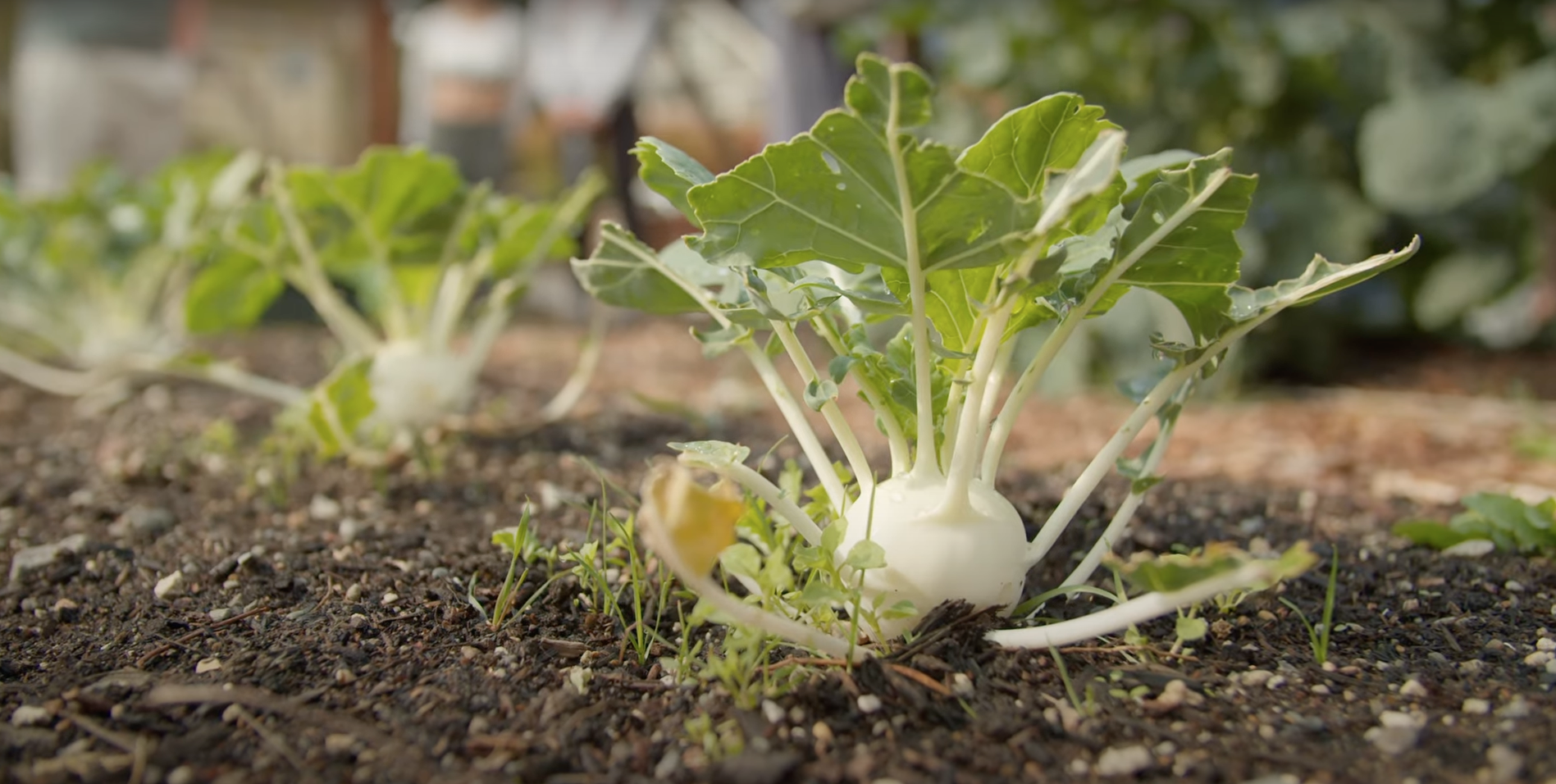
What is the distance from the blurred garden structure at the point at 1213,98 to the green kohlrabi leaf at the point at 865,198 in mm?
1286

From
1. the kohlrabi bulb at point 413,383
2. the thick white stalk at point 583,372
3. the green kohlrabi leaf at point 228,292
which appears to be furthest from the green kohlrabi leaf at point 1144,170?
the green kohlrabi leaf at point 228,292

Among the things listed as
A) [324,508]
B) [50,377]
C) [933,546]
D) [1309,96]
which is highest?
[1309,96]

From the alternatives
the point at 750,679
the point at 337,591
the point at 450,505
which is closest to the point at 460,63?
the point at 450,505

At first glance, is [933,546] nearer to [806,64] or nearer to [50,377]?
[50,377]

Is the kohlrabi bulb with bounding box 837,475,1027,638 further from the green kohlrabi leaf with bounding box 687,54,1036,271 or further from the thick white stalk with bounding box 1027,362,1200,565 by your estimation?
the green kohlrabi leaf with bounding box 687,54,1036,271

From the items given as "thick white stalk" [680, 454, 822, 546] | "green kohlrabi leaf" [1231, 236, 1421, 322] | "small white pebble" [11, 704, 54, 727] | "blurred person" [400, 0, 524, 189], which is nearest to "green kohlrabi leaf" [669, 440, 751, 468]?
"thick white stalk" [680, 454, 822, 546]

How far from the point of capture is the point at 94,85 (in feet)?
A: 16.8

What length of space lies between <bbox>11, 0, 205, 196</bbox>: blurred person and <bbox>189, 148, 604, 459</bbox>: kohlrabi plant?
3.24 metres

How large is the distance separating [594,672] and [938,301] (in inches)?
22.3

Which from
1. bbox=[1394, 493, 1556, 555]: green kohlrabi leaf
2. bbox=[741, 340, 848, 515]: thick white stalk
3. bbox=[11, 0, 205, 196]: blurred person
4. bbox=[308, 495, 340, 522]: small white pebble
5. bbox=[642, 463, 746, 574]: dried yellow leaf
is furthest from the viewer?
bbox=[11, 0, 205, 196]: blurred person

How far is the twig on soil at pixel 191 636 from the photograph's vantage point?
1.26m

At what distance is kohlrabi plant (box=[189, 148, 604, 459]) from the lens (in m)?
2.19

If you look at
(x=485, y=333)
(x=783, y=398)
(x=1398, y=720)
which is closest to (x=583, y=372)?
(x=485, y=333)

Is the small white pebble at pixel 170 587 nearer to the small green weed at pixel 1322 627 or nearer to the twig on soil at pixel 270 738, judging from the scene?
the twig on soil at pixel 270 738
